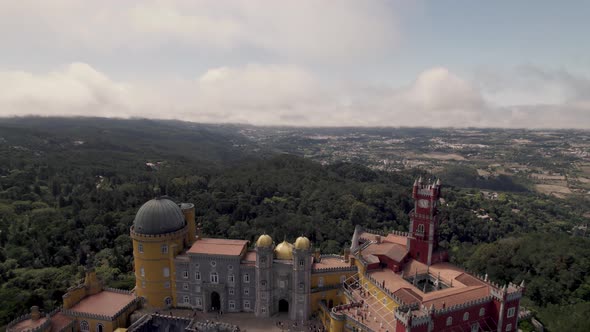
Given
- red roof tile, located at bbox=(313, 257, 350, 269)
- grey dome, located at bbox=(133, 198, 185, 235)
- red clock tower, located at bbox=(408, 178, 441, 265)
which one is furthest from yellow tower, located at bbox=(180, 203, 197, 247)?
red clock tower, located at bbox=(408, 178, 441, 265)

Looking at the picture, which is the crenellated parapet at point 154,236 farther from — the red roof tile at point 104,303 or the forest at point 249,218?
the forest at point 249,218

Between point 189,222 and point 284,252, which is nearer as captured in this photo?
point 284,252

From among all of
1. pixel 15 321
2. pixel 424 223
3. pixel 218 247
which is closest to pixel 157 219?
pixel 218 247

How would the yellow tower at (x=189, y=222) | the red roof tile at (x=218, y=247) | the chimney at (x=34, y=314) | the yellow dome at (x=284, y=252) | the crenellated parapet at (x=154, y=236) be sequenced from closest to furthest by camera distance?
the chimney at (x=34, y=314) → the crenellated parapet at (x=154, y=236) → the red roof tile at (x=218, y=247) → the yellow dome at (x=284, y=252) → the yellow tower at (x=189, y=222)

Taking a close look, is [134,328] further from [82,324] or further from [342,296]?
[342,296]

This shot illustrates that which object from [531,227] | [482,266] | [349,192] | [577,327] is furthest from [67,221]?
[531,227]

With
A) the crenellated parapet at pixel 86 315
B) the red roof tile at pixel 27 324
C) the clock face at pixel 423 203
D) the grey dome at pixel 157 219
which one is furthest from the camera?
the clock face at pixel 423 203

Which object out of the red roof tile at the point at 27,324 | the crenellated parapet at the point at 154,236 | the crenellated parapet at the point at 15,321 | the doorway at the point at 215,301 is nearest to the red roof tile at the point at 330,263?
the doorway at the point at 215,301

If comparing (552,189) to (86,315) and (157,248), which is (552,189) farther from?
(86,315)
